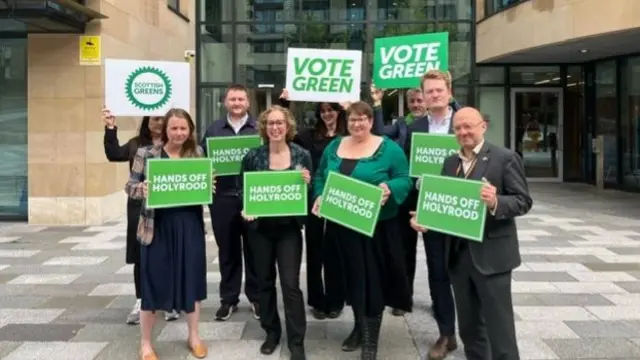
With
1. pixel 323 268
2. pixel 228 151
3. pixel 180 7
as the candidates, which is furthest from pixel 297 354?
pixel 180 7

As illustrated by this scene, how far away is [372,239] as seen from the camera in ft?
15.3

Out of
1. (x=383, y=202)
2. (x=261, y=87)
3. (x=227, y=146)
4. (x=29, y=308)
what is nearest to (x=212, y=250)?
(x=29, y=308)

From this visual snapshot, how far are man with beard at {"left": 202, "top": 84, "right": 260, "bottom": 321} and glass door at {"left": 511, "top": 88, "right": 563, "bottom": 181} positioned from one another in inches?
576

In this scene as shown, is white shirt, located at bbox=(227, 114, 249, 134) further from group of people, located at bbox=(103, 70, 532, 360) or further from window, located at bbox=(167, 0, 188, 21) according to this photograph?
window, located at bbox=(167, 0, 188, 21)

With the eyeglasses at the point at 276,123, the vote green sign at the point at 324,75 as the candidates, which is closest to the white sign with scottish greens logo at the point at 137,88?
the vote green sign at the point at 324,75

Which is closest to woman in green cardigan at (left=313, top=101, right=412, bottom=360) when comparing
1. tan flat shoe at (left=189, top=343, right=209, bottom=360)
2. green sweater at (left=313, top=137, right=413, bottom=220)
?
green sweater at (left=313, top=137, right=413, bottom=220)

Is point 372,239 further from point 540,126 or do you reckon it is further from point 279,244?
point 540,126

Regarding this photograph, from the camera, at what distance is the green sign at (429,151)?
15.6 ft

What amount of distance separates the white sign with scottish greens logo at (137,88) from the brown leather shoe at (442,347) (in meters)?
2.96

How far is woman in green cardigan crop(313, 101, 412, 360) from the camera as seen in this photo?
460cm

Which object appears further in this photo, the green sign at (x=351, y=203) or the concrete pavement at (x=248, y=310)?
the concrete pavement at (x=248, y=310)

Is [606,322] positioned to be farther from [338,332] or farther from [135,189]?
[135,189]

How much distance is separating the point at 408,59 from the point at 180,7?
11779 mm

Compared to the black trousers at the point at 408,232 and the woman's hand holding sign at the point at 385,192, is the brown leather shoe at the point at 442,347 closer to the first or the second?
the black trousers at the point at 408,232
